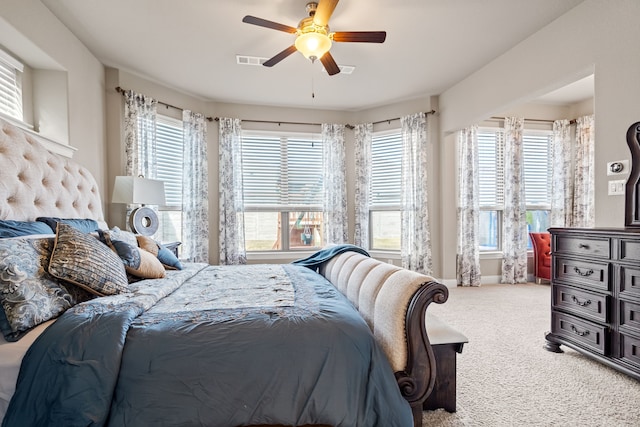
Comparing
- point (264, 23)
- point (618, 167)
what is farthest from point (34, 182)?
point (618, 167)

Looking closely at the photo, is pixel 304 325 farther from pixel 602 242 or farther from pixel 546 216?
pixel 546 216

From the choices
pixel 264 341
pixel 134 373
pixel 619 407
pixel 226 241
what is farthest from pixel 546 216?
pixel 134 373

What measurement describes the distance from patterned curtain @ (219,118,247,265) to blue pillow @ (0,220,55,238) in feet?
9.34

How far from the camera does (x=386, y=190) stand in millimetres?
5160

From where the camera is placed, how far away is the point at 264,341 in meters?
1.21

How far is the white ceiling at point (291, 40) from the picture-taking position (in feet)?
8.82

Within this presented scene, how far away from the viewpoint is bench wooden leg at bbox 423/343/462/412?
1.68 meters

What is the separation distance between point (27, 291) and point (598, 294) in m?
3.35

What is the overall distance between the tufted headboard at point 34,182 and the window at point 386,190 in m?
3.93

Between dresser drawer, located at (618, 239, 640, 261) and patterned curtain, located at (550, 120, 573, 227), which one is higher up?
patterned curtain, located at (550, 120, 573, 227)

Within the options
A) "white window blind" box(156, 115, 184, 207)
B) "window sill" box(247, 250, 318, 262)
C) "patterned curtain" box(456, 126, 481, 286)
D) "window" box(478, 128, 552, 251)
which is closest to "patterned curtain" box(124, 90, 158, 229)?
"white window blind" box(156, 115, 184, 207)

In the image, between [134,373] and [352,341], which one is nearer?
[134,373]

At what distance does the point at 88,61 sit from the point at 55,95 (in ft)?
2.18

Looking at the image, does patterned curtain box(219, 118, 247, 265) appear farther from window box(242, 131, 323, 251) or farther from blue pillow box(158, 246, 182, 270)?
blue pillow box(158, 246, 182, 270)
